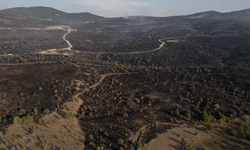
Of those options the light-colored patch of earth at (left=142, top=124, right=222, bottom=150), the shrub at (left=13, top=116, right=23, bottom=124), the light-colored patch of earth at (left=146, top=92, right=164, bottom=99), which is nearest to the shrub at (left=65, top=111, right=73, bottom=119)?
the shrub at (left=13, top=116, right=23, bottom=124)

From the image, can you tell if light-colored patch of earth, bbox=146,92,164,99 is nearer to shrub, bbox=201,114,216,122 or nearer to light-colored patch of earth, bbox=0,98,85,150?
shrub, bbox=201,114,216,122

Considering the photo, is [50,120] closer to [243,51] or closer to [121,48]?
[121,48]

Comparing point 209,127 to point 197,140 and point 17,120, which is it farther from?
point 17,120

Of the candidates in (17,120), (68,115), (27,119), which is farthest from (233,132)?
(17,120)

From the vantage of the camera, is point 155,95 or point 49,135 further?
point 155,95

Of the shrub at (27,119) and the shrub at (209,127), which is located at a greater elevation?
the shrub at (27,119)

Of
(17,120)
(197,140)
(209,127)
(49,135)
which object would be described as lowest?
(197,140)

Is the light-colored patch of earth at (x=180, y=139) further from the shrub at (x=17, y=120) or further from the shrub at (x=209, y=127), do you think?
the shrub at (x=17, y=120)

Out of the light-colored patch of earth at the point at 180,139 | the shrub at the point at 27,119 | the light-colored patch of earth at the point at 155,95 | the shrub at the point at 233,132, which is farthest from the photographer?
the light-colored patch of earth at the point at 155,95

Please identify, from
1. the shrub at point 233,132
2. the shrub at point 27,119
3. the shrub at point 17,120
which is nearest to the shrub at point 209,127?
the shrub at point 233,132

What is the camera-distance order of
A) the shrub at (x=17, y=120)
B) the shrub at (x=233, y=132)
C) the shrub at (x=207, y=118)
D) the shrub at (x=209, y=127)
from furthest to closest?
the shrub at (x=207, y=118)
the shrub at (x=209, y=127)
the shrub at (x=17, y=120)
the shrub at (x=233, y=132)

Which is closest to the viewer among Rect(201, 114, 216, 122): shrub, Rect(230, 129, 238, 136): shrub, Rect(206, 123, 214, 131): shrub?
Rect(230, 129, 238, 136): shrub
